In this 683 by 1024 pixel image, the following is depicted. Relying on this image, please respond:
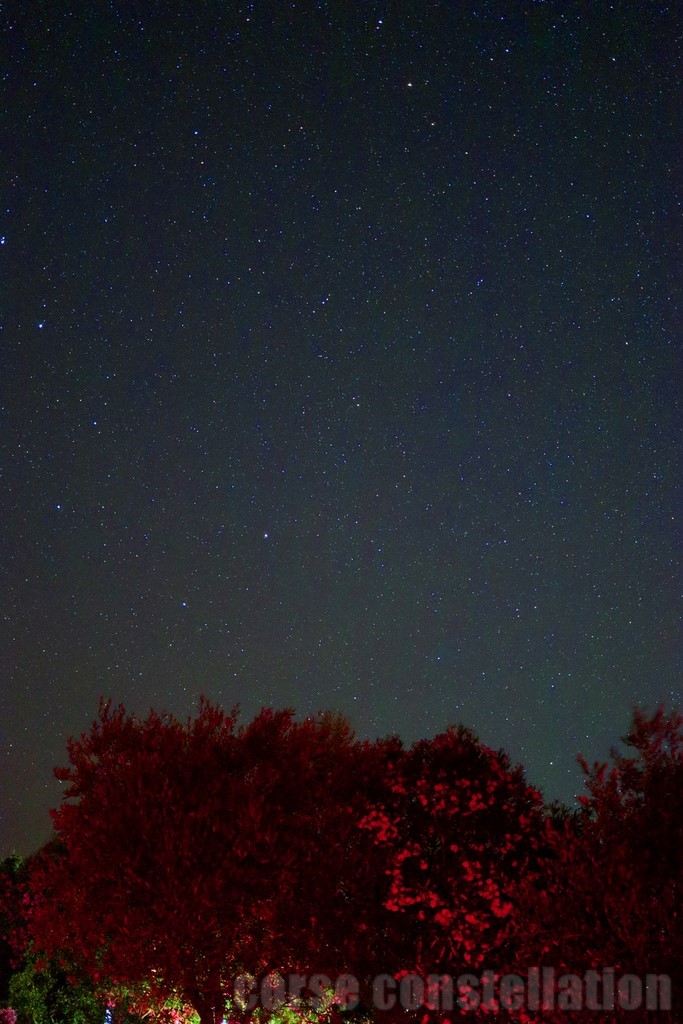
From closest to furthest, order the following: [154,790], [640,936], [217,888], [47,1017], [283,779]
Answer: [640,936] < [217,888] < [154,790] < [283,779] < [47,1017]

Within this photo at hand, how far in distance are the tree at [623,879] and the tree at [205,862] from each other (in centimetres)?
299

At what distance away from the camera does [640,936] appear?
32.7ft

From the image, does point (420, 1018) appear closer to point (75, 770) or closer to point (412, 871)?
point (412, 871)

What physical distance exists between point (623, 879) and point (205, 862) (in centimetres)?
560

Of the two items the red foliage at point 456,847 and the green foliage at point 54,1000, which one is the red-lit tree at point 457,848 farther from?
the green foliage at point 54,1000

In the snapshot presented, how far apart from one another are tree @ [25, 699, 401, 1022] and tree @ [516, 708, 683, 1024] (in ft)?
9.82

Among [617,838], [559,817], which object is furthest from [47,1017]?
[617,838]

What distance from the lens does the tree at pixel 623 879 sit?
10.1 meters

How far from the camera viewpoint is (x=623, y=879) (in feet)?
34.9

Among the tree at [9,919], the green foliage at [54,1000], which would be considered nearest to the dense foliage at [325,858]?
the green foliage at [54,1000]

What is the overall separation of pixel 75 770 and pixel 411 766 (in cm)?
540

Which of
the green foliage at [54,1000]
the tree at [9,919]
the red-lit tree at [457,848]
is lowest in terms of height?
the green foliage at [54,1000]

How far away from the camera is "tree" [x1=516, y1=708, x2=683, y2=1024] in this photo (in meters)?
10.1

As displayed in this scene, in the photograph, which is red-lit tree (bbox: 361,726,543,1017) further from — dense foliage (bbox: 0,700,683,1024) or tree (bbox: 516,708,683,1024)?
tree (bbox: 516,708,683,1024)
